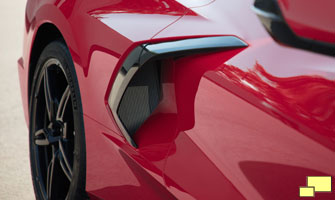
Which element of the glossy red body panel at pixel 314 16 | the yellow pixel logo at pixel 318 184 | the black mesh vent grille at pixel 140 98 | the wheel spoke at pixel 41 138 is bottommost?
the wheel spoke at pixel 41 138

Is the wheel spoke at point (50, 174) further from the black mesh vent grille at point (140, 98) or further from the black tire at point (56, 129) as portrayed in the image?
the black mesh vent grille at point (140, 98)

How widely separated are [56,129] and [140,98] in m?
1.04

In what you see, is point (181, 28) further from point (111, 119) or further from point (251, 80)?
point (111, 119)

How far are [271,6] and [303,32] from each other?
12 centimetres

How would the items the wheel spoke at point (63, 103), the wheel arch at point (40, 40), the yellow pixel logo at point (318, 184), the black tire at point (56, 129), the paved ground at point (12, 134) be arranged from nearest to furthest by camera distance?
the yellow pixel logo at point (318, 184) < the black tire at point (56, 129) < the wheel spoke at point (63, 103) < the wheel arch at point (40, 40) < the paved ground at point (12, 134)

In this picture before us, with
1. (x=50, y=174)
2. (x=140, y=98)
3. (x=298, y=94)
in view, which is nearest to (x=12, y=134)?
(x=50, y=174)

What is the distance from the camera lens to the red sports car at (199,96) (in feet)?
5.47

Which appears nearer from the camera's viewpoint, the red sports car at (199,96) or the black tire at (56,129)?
the red sports car at (199,96)

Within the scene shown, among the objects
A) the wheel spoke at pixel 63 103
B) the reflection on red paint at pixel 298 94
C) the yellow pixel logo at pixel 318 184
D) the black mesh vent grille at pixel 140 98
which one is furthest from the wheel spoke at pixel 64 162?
the yellow pixel logo at pixel 318 184

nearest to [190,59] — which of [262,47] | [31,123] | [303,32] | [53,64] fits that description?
[262,47]

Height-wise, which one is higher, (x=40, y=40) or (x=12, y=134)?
(x=40, y=40)

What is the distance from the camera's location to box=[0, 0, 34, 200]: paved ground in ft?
12.6

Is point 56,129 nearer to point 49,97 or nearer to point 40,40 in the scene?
point 49,97

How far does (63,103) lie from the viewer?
9.96 ft
